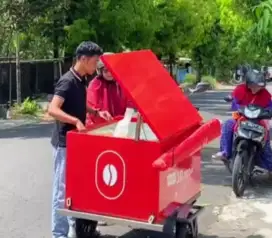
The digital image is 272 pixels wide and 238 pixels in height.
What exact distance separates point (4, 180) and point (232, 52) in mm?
45415

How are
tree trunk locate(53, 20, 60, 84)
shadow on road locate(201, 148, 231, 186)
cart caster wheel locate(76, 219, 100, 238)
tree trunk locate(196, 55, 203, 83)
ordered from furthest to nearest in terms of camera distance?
1. tree trunk locate(196, 55, 203, 83)
2. tree trunk locate(53, 20, 60, 84)
3. shadow on road locate(201, 148, 231, 186)
4. cart caster wheel locate(76, 219, 100, 238)

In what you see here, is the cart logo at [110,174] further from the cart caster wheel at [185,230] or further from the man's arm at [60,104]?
the cart caster wheel at [185,230]

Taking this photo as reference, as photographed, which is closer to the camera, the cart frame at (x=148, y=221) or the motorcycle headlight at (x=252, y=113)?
the cart frame at (x=148, y=221)

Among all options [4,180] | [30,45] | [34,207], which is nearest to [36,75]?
[30,45]

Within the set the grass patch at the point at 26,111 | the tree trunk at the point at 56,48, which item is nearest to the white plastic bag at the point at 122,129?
the grass patch at the point at 26,111

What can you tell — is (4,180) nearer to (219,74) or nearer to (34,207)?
(34,207)

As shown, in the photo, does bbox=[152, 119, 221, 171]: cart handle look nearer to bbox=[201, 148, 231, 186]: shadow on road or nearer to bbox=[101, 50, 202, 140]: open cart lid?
bbox=[101, 50, 202, 140]: open cart lid

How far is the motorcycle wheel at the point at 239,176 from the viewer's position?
7.91 meters

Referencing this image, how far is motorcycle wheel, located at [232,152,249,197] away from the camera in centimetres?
791

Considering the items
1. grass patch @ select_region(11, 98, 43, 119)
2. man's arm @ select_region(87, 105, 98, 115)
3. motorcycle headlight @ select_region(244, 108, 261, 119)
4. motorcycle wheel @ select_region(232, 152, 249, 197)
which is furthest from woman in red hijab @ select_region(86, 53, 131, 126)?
grass patch @ select_region(11, 98, 43, 119)

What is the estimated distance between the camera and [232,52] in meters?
53.1

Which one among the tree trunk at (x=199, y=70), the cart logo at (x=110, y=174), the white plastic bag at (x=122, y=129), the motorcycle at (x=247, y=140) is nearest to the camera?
the cart logo at (x=110, y=174)

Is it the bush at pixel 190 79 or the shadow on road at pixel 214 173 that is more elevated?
the shadow on road at pixel 214 173

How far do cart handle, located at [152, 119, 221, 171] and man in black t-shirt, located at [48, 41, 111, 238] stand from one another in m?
0.89
